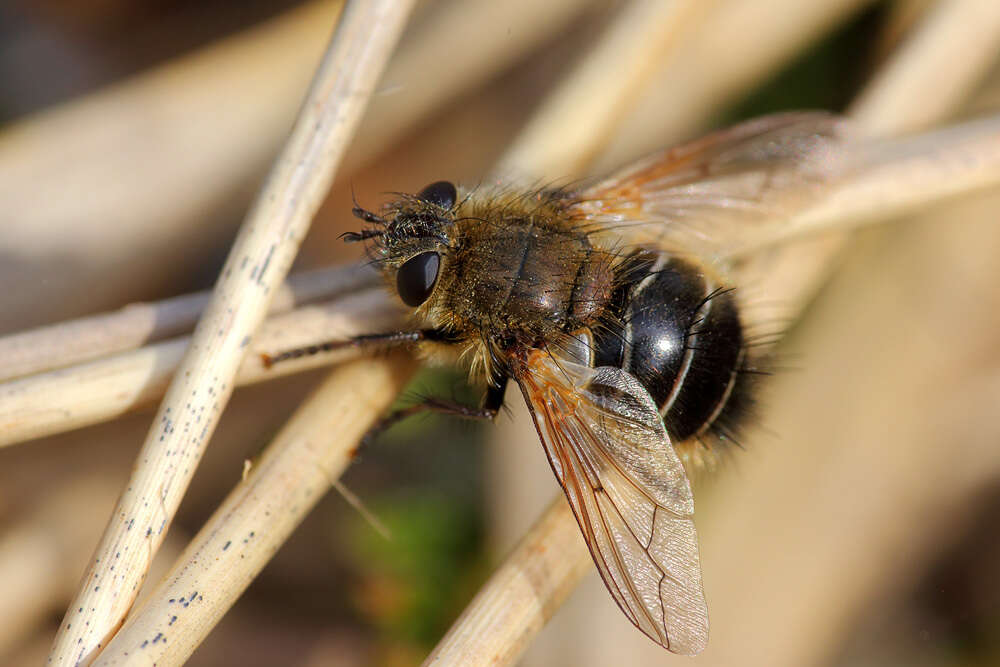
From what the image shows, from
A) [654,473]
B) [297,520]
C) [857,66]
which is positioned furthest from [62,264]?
[857,66]

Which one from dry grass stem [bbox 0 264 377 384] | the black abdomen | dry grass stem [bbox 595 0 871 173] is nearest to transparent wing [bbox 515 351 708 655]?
the black abdomen

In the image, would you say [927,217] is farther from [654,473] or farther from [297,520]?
[297,520]

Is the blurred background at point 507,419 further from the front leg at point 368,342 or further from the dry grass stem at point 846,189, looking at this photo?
the front leg at point 368,342

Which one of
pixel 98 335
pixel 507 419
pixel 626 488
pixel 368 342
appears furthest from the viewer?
pixel 507 419

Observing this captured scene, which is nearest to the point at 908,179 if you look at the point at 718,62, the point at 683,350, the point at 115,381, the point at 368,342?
the point at 683,350

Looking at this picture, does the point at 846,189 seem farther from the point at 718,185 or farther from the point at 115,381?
the point at 115,381

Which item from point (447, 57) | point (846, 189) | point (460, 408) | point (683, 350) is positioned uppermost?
point (447, 57)
